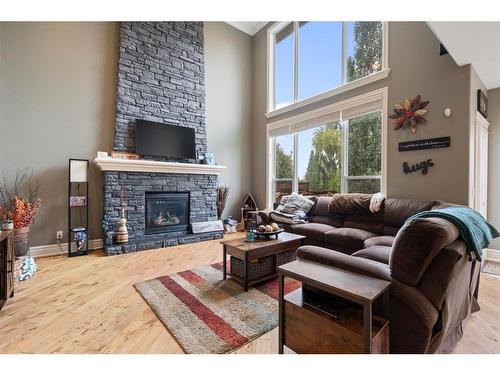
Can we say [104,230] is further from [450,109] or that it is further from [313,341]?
[450,109]

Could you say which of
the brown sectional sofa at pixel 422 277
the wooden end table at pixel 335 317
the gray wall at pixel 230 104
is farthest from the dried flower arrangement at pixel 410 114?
the gray wall at pixel 230 104

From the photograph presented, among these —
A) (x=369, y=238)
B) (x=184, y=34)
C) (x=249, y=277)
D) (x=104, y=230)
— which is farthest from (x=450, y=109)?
(x=104, y=230)

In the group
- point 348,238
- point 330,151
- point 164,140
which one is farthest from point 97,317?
point 330,151

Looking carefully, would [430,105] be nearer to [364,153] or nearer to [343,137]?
[364,153]

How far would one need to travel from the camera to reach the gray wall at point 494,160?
3.11 meters

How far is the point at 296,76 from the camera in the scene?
4.90 metres

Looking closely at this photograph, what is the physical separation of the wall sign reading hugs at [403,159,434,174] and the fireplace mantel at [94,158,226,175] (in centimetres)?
316

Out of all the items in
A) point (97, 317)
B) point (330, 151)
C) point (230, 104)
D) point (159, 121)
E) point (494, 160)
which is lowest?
point (97, 317)

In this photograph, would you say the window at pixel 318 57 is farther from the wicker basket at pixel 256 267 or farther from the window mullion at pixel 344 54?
the wicker basket at pixel 256 267

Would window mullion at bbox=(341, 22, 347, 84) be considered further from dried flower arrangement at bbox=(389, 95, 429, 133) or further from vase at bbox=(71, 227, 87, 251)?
vase at bbox=(71, 227, 87, 251)

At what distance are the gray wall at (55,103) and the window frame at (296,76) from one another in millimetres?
3124

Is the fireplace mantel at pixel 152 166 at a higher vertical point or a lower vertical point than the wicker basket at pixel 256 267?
higher

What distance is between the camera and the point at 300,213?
3830 millimetres

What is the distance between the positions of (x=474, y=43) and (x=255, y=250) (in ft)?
9.46
